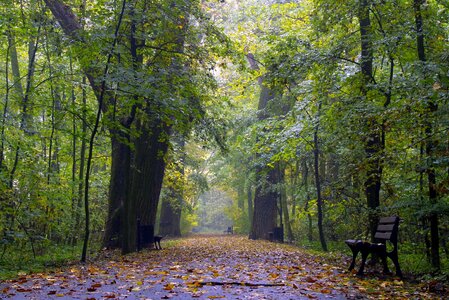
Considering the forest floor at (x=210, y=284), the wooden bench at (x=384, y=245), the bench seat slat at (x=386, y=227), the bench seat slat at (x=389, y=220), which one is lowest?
the forest floor at (x=210, y=284)

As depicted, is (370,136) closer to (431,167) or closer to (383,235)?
(383,235)

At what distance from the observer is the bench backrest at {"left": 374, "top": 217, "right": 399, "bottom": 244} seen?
310 inches

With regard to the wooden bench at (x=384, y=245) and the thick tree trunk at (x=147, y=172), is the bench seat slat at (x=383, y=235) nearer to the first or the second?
the wooden bench at (x=384, y=245)

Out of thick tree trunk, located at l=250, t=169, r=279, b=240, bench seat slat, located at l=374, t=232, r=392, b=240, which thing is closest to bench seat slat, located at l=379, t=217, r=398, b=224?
bench seat slat, located at l=374, t=232, r=392, b=240

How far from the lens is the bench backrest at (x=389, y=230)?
7.87 metres

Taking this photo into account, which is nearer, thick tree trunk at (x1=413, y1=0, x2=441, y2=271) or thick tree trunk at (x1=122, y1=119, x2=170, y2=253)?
thick tree trunk at (x1=413, y1=0, x2=441, y2=271)

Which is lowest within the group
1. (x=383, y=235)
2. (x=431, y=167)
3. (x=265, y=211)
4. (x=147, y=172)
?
(x=383, y=235)

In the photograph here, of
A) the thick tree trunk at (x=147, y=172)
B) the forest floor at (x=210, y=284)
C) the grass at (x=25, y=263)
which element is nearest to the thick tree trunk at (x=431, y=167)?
the forest floor at (x=210, y=284)

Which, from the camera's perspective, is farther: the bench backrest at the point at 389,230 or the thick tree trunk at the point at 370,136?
the thick tree trunk at the point at 370,136

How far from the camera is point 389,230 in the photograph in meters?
7.99

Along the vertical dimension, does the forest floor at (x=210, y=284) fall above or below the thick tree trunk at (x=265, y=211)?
below

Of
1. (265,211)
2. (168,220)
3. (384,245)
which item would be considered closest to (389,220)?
(384,245)

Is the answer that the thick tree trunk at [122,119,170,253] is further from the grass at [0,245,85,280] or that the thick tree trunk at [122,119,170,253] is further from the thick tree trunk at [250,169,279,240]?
the thick tree trunk at [250,169,279,240]

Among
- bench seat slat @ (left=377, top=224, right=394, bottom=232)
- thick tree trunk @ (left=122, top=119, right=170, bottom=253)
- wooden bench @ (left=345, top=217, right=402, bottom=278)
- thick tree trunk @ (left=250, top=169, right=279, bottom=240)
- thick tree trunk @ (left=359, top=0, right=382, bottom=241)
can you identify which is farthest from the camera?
thick tree trunk @ (left=250, top=169, right=279, bottom=240)
